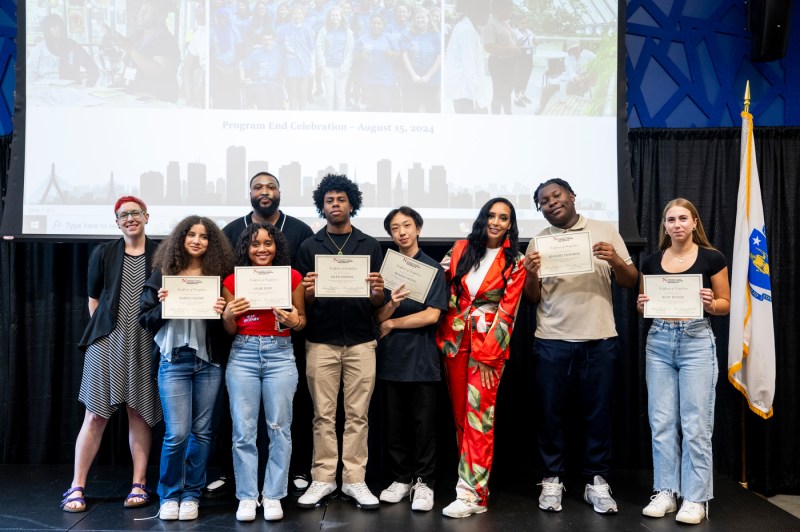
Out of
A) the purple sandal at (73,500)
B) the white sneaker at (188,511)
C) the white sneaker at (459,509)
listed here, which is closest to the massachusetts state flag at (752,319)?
the white sneaker at (459,509)

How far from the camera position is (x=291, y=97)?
397cm

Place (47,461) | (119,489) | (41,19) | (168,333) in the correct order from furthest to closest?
(47,461) < (41,19) < (119,489) < (168,333)

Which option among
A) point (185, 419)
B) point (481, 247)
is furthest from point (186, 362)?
point (481, 247)

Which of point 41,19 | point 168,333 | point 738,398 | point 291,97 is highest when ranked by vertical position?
point 41,19

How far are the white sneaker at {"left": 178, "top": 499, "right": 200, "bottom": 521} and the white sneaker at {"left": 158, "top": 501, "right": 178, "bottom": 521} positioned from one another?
2cm

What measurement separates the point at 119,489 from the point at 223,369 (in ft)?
3.73

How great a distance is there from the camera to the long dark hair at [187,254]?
9.72 feet

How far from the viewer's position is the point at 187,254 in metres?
3.01

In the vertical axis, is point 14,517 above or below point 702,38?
below

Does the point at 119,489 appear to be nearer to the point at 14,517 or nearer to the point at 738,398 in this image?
the point at 14,517

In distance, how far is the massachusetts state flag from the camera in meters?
3.86

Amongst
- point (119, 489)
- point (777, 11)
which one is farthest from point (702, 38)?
point (119, 489)

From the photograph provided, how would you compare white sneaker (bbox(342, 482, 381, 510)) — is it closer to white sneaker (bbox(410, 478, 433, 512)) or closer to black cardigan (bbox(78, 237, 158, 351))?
white sneaker (bbox(410, 478, 433, 512))

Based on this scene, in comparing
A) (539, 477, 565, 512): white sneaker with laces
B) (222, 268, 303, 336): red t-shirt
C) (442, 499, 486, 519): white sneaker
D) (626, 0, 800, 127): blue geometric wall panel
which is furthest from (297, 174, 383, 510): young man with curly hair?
(626, 0, 800, 127): blue geometric wall panel
